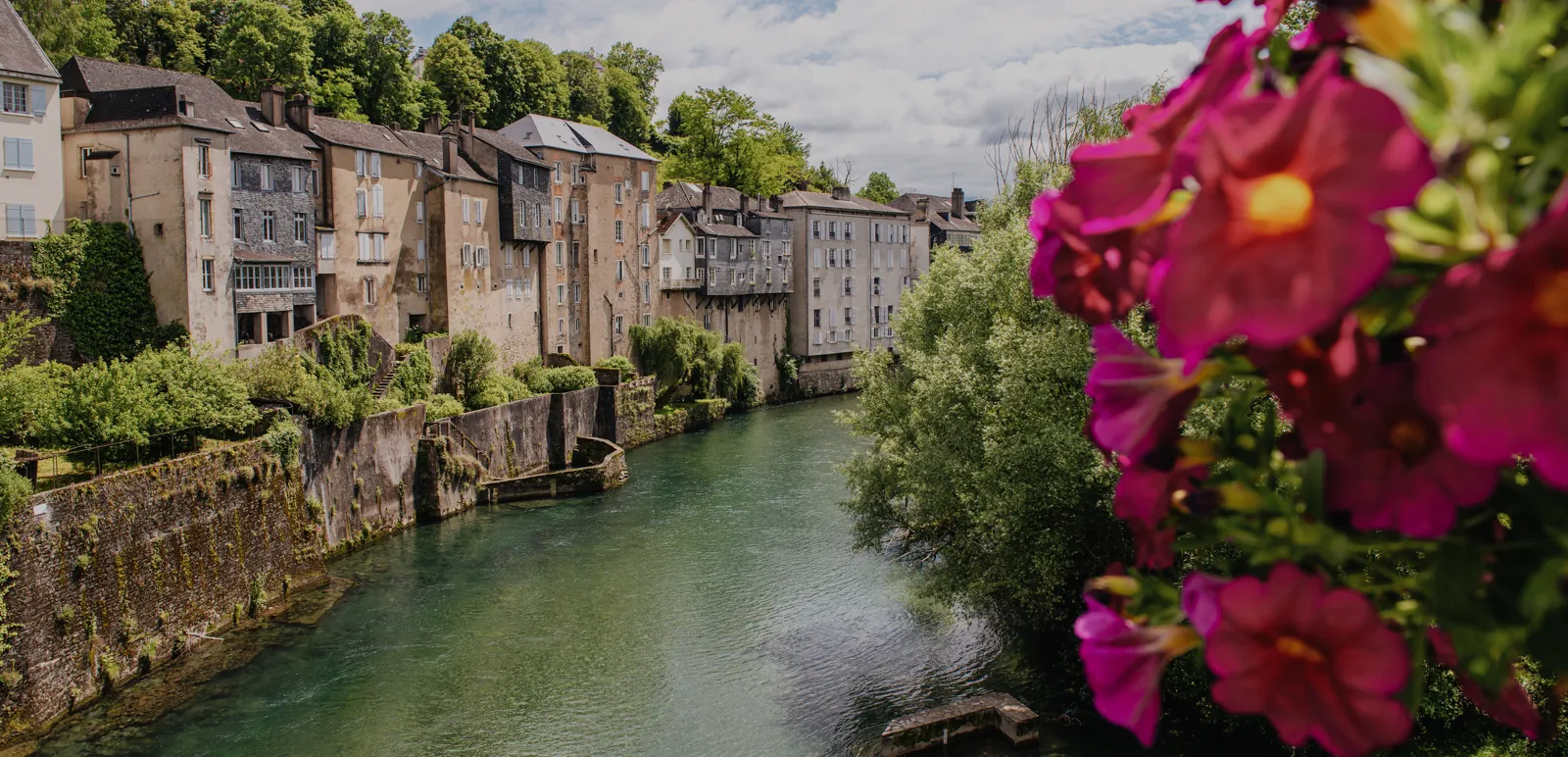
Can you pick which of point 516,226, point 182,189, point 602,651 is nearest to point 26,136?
point 182,189

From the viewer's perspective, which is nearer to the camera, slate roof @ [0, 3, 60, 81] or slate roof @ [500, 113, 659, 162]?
slate roof @ [0, 3, 60, 81]

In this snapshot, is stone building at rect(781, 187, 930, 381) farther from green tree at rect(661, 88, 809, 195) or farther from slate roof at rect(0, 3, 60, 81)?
slate roof at rect(0, 3, 60, 81)

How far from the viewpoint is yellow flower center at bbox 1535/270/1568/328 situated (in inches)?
55.2

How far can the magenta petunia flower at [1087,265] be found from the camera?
195 centimetres

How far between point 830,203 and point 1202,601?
8698 centimetres

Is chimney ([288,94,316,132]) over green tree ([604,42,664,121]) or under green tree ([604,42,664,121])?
under

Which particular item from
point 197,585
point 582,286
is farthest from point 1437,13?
point 582,286

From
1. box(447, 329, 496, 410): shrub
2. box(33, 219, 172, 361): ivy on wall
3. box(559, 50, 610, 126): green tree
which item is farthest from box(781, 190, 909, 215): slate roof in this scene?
box(33, 219, 172, 361): ivy on wall

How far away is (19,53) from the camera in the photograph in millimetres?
41312

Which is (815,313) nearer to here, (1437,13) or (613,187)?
(613,187)

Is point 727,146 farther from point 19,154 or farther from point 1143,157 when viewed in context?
point 1143,157

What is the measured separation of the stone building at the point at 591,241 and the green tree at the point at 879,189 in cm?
6053

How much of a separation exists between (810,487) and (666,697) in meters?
20.8

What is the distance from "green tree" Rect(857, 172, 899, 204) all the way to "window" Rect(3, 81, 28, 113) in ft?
319
